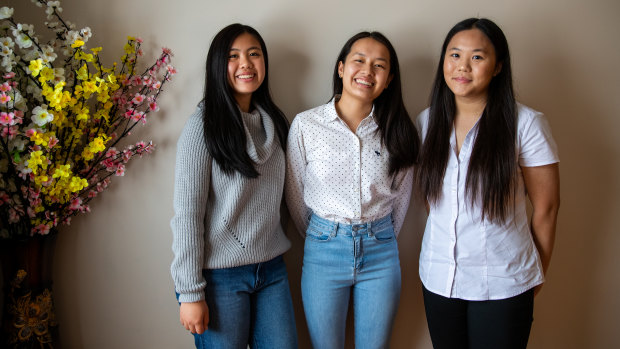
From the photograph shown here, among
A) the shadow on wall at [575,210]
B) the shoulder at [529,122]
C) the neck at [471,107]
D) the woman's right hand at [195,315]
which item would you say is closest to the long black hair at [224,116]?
the woman's right hand at [195,315]

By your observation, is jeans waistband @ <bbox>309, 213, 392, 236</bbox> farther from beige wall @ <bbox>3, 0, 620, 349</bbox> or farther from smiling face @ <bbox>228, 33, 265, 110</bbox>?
smiling face @ <bbox>228, 33, 265, 110</bbox>

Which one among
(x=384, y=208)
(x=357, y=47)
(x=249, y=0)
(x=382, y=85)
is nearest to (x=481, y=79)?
(x=382, y=85)

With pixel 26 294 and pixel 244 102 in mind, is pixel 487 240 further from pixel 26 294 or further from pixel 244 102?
pixel 26 294

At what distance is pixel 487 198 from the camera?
1293 millimetres

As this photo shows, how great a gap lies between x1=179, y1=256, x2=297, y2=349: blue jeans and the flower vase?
67 cm

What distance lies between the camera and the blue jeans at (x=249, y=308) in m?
1.33

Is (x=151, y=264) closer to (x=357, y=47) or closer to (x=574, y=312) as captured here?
(x=357, y=47)

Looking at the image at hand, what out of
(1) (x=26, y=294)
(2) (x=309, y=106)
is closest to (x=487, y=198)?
(2) (x=309, y=106)

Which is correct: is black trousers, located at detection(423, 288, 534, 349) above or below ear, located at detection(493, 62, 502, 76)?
below

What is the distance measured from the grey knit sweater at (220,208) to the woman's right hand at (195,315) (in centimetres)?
2

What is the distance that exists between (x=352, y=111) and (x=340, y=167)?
0.22 m

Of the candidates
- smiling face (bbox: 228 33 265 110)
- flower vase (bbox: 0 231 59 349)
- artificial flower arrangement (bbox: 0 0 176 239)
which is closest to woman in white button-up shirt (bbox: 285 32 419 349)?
smiling face (bbox: 228 33 265 110)

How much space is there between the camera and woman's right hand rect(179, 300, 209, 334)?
1.25 m

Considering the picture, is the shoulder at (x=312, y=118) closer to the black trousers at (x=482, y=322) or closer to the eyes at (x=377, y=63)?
the eyes at (x=377, y=63)
